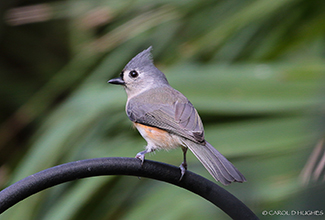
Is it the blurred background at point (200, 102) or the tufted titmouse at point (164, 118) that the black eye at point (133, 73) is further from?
the blurred background at point (200, 102)

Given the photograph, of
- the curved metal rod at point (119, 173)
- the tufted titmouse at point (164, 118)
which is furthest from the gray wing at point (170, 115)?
the curved metal rod at point (119, 173)

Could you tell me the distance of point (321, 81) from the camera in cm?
239

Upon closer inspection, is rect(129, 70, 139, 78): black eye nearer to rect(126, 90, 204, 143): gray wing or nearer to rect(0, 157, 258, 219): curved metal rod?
rect(126, 90, 204, 143): gray wing

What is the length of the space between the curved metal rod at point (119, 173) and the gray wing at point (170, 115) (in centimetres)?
25

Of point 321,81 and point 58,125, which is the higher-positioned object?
point 58,125

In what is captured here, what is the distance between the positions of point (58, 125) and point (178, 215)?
1231 mm

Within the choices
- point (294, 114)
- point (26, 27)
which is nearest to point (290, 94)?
point (294, 114)

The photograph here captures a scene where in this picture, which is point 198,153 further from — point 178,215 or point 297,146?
point 297,146

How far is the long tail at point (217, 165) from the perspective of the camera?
1.65 meters

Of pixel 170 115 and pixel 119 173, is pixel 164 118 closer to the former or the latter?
pixel 170 115

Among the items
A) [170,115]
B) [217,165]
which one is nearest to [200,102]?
[170,115]

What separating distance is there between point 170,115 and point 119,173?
584mm

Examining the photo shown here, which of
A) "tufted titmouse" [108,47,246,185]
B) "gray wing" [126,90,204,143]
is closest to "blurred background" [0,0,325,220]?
"tufted titmouse" [108,47,246,185]

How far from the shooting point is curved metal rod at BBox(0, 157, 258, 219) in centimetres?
149
